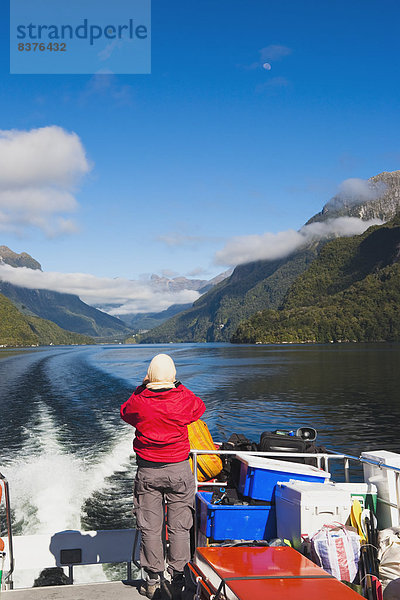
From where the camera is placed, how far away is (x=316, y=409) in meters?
31.6

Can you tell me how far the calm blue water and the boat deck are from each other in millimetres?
6492

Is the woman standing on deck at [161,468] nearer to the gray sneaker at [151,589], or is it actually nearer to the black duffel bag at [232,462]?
the gray sneaker at [151,589]

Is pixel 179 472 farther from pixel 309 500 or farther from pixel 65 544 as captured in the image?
pixel 65 544

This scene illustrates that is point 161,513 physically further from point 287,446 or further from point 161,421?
point 287,446

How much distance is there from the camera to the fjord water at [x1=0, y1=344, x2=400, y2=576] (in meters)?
13.2

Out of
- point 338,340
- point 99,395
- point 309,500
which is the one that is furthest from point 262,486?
point 338,340

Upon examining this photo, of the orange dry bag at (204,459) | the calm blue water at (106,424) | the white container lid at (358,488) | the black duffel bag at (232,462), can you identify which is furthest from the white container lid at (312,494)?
the calm blue water at (106,424)

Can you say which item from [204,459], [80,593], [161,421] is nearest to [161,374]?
[161,421]

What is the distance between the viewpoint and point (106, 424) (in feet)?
82.0

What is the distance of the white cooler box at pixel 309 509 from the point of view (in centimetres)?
563

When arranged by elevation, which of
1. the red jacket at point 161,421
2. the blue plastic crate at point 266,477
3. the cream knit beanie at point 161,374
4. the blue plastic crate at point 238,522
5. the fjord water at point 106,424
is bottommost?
the fjord water at point 106,424

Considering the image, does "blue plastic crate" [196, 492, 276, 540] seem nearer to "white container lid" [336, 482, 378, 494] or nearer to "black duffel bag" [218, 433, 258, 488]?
"black duffel bag" [218, 433, 258, 488]

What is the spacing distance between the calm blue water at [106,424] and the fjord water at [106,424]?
4cm

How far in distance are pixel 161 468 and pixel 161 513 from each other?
50 centimetres
